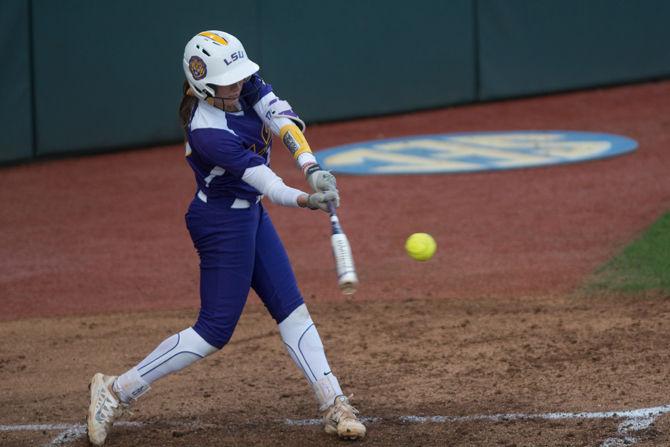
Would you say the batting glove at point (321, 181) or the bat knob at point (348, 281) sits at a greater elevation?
the batting glove at point (321, 181)

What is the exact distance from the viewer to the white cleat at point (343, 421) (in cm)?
539

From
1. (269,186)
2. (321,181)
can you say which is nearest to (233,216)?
(269,186)

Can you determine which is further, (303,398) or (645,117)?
(645,117)

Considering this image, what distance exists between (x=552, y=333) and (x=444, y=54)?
907 cm

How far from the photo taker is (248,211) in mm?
5438

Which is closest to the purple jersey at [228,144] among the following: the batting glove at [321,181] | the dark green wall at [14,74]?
the batting glove at [321,181]

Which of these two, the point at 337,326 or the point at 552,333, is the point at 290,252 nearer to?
the point at 337,326

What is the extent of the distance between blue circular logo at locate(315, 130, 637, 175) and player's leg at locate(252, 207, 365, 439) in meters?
6.96

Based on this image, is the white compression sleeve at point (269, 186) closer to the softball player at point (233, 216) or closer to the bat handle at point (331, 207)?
the softball player at point (233, 216)

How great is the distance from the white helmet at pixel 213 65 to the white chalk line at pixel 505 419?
1.79 m

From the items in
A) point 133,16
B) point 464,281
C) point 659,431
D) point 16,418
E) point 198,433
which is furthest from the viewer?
point 133,16

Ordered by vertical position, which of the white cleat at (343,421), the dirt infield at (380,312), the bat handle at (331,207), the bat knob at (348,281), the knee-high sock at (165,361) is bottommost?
the dirt infield at (380,312)

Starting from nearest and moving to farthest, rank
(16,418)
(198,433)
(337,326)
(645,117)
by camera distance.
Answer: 1. (198,433)
2. (16,418)
3. (337,326)
4. (645,117)

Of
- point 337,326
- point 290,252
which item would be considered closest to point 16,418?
point 337,326
